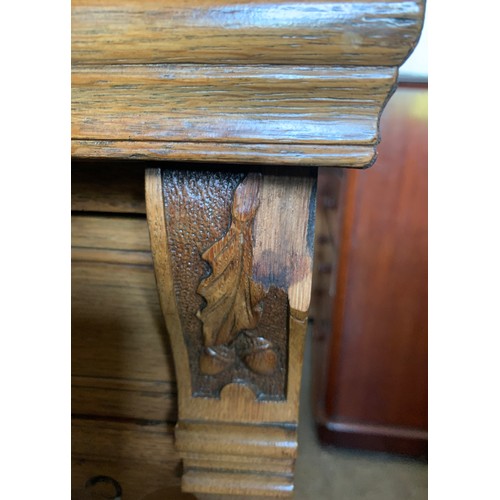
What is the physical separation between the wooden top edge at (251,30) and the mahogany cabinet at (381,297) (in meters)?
0.69

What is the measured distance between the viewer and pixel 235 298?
13.9 inches

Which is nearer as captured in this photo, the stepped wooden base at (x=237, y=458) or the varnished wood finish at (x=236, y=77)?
the varnished wood finish at (x=236, y=77)

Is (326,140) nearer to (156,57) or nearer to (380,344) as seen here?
(156,57)

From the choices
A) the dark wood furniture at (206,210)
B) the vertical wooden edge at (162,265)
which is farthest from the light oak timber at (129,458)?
the vertical wooden edge at (162,265)

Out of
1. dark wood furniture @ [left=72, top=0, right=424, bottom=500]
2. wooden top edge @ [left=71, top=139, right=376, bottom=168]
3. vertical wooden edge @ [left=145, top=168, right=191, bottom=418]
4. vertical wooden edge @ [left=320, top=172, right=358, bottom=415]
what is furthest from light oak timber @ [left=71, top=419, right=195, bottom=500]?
vertical wooden edge @ [left=320, top=172, right=358, bottom=415]

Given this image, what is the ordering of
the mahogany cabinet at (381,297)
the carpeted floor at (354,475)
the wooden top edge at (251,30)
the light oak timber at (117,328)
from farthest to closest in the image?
the carpeted floor at (354,475)
the mahogany cabinet at (381,297)
the light oak timber at (117,328)
the wooden top edge at (251,30)

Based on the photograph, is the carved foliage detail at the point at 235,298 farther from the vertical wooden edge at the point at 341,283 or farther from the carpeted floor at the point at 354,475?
the carpeted floor at the point at 354,475

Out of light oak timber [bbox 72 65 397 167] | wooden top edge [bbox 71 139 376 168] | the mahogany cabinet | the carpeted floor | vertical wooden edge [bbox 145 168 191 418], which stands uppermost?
A: light oak timber [bbox 72 65 397 167]

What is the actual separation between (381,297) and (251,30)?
86 cm

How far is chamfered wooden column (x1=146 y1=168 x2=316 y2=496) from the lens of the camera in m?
0.33

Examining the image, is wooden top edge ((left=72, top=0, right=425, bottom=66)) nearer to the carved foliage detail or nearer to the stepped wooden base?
the carved foliage detail

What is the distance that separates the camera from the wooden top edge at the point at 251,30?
0.72 ft

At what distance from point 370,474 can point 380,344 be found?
318 millimetres

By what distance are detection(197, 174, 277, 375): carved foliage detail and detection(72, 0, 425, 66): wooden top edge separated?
0.35 ft
